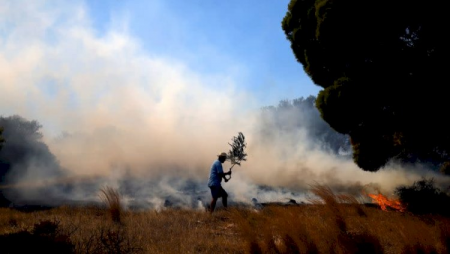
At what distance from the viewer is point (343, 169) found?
29734mm

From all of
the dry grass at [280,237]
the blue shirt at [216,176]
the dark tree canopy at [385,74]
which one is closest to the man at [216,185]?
the blue shirt at [216,176]

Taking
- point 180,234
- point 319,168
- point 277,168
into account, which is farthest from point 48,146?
Result: point 180,234

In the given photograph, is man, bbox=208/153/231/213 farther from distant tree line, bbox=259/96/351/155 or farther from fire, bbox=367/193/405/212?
distant tree line, bbox=259/96/351/155

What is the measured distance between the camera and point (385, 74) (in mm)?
9828

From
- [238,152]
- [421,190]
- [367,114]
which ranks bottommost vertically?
[421,190]

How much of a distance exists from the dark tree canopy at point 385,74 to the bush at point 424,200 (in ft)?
5.08

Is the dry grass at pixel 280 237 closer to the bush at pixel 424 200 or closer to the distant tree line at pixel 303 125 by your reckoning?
the bush at pixel 424 200

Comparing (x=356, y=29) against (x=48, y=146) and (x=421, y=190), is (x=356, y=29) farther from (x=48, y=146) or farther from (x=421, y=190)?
(x=48, y=146)

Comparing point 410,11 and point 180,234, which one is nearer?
point 180,234

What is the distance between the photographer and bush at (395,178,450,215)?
427 inches

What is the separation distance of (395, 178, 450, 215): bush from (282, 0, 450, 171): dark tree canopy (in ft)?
5.08

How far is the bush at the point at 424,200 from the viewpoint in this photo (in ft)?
35.6

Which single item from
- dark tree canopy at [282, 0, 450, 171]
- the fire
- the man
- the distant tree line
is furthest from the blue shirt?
the distant tree line

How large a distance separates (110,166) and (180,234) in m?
28.2
